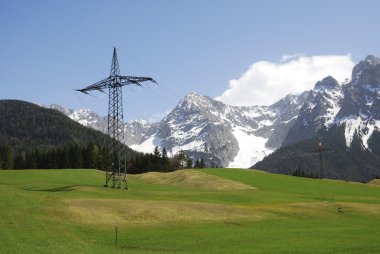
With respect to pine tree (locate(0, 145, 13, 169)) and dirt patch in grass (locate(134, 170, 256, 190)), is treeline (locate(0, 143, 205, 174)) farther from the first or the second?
A: dirt patch in grass (locate(134, 170, 256, 190))

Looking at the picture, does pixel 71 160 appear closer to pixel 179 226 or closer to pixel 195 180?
pixel 195 180

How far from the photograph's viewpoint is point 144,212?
5344 centimetres

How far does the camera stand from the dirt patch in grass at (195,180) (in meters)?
106

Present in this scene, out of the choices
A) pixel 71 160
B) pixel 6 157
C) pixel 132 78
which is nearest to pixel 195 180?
pixel 132 78

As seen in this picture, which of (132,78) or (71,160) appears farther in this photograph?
(71,160)

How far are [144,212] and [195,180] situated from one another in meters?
60.2

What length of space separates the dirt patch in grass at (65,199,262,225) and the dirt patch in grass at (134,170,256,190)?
43.8 meters

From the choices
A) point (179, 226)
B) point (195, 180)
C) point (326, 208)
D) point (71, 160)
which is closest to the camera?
point (179, 226)

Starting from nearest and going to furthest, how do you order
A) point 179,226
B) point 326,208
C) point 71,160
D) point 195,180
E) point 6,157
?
point 179,226
point 326,208
point 195,180
point 6,157
point 71,160

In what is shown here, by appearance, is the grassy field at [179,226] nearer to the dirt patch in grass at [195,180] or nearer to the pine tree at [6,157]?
the dirt patch in grass at [195,180]

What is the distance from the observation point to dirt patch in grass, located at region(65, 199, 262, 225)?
49.8 m

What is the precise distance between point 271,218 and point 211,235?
15.9m

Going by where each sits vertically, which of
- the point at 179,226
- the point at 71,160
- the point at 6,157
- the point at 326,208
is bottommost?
the point at 179,226

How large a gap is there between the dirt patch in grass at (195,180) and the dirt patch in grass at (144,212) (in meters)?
43.8
